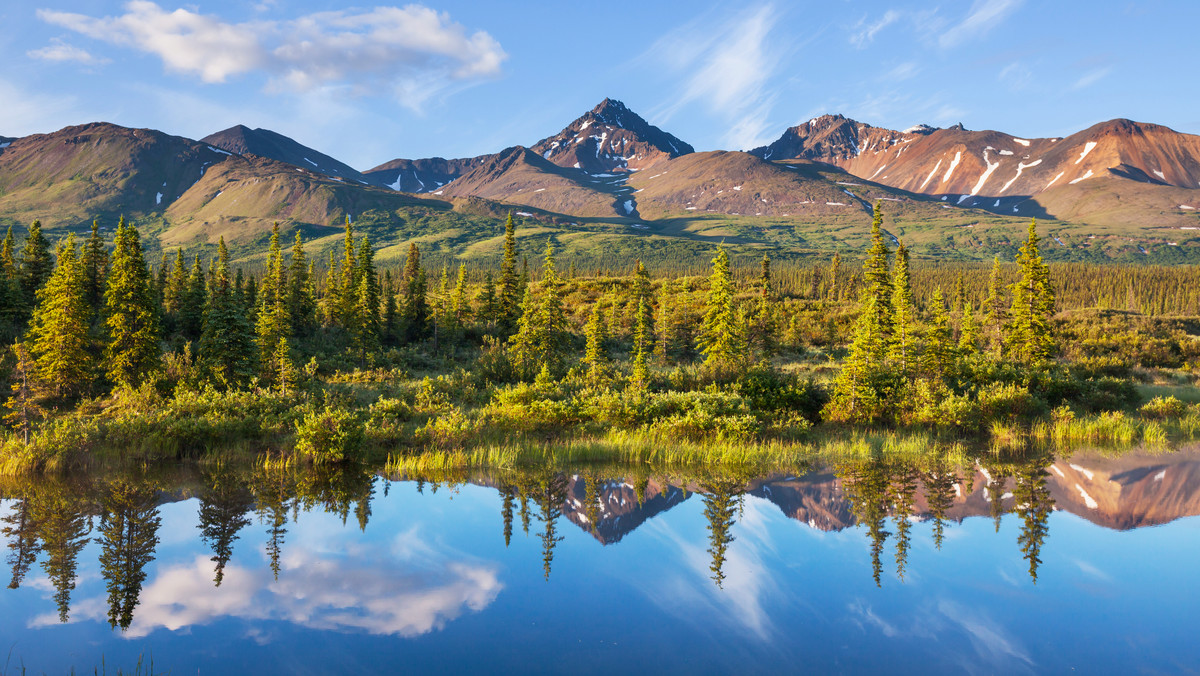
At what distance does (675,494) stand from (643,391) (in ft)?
34.7

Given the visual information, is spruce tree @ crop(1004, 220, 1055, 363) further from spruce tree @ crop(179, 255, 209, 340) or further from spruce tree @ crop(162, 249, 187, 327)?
spruce tree @ crop(162, 249, 187, 327)

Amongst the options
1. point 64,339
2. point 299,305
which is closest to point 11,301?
point 64,339

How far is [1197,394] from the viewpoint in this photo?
33.6m

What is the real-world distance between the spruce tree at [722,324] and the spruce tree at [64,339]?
31.4 m

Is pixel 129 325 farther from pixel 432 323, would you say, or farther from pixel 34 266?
pixel 432 323

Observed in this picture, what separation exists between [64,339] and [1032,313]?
52.4 metres

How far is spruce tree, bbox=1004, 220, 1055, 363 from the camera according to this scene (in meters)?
37.7

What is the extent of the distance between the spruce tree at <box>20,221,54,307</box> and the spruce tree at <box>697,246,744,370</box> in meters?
51.2

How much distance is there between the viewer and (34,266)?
174 ft

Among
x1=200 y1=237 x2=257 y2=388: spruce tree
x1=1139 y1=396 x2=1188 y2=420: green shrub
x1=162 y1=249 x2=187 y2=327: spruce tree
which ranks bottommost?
x1=1139 y1=396 x2=1188 y2=420: green shrub

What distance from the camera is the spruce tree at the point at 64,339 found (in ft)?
98.3

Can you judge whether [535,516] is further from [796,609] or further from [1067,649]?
[1067,649]

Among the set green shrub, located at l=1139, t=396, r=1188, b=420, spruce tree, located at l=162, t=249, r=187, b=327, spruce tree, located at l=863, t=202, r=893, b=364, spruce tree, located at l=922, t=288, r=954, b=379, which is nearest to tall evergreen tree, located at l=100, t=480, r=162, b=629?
spruce tree, located at l=922, t=288, r=954, b=379

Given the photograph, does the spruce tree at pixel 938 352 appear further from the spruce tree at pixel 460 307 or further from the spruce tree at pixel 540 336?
the spruce tree at pixel 460 307
